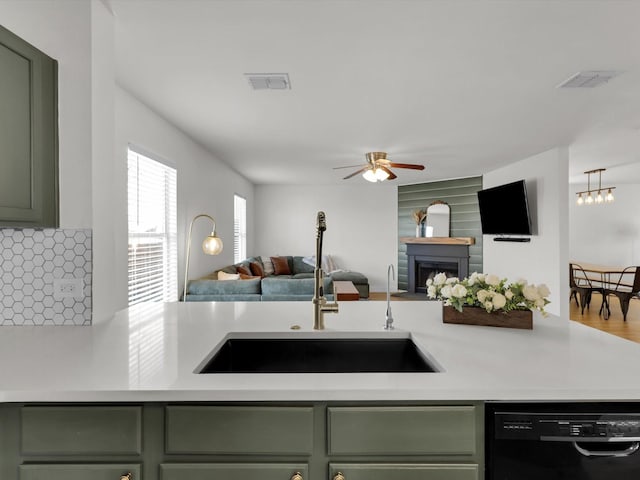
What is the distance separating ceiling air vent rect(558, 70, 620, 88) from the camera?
2688mm

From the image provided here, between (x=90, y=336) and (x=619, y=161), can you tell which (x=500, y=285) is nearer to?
(x=90, y=336)

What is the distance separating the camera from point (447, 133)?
430 cm

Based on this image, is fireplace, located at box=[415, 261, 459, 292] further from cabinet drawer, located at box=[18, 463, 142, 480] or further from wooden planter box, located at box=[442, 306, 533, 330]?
cabinet drawer, located at box=[18, 463, 142, 480]

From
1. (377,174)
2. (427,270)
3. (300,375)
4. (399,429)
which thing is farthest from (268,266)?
(399,429)

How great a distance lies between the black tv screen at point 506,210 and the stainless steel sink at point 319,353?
472cm

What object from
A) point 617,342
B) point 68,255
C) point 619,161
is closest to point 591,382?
point 617,342

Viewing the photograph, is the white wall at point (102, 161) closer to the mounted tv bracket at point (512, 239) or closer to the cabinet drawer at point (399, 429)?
the cabinet drawer at point (399, 429)

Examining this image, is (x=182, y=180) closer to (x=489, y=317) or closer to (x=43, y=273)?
(x=43, y=273)

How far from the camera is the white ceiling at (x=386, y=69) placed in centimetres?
198

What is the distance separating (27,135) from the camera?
4.99 ft

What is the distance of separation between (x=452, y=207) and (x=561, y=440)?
6970mm

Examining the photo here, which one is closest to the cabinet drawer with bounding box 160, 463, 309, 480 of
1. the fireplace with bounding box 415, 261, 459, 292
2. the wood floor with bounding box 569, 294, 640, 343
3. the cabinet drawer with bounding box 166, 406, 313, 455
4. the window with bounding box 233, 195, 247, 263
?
the cabinet drawer with bounding box 166, 406, 313, 455

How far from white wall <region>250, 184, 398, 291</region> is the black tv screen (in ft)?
7.97

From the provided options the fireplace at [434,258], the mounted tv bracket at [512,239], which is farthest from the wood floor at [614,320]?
the fireplace at [434,258]
